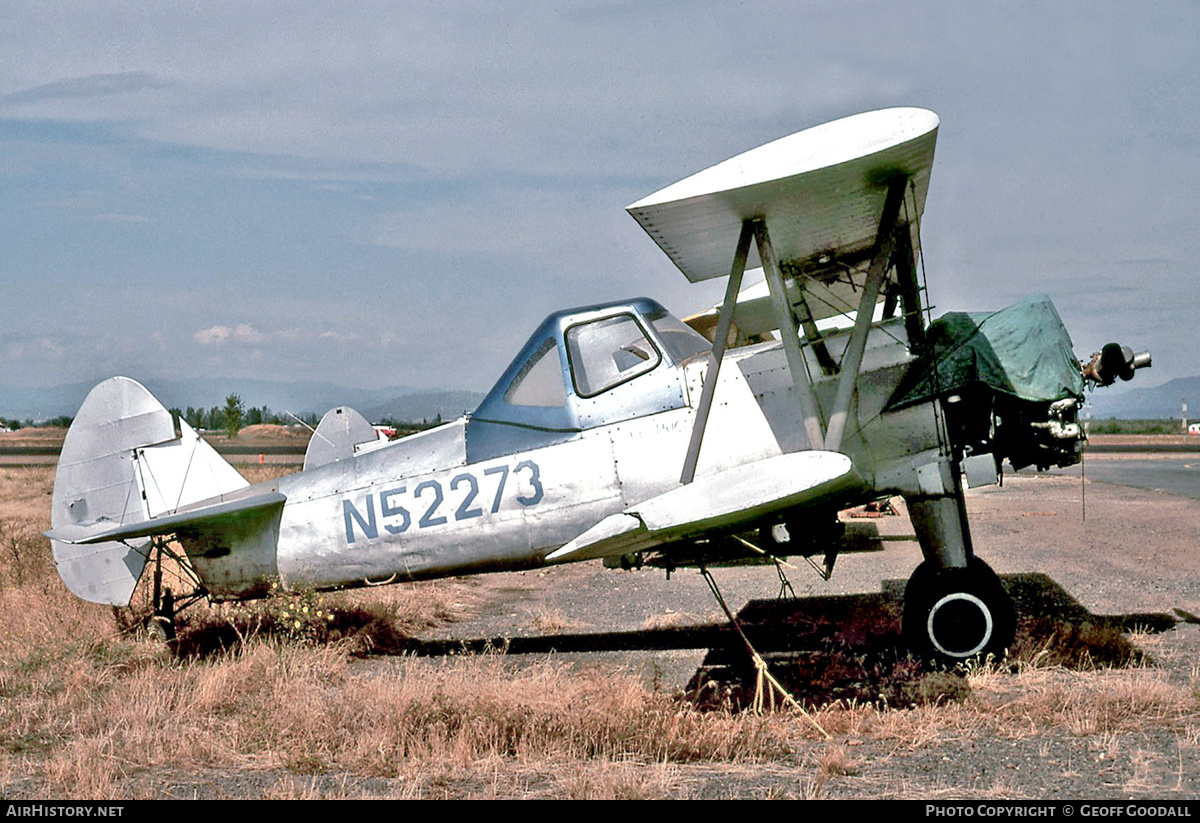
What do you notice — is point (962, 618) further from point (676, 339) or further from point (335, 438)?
point (335, 438)

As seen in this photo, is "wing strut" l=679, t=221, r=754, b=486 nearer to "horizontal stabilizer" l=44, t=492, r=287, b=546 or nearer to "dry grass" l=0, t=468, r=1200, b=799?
"dry grass" l=0, t=468, r=1200, b=799

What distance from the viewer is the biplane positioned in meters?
5.92

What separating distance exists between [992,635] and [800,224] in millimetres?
2953

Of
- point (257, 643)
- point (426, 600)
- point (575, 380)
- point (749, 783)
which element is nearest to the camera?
point (749, 783)

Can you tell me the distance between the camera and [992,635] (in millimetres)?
6426

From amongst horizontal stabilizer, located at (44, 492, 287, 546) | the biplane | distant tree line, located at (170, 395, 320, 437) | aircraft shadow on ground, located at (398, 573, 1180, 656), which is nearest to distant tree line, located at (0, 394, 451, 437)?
distant tree line, located at (170, 395, 320, 437)

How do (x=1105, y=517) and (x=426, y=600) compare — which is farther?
(x=1105, y=517)

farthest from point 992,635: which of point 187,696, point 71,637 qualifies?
point 71,637

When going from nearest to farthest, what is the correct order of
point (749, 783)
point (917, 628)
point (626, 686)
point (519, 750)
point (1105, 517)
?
point (749, 783), point (519, 750), point (626, 686), point (917, 628), point (1105, 517)

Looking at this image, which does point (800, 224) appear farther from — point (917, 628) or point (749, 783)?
point (749, 783)

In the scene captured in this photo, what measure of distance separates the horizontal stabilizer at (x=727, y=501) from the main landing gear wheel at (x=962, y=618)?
1104mm

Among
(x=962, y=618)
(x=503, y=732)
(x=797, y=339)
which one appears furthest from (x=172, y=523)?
(x=962, y=618)

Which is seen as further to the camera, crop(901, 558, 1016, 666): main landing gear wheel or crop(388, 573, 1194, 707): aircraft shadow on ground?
crop(901, 558, 1016, 666): main landing gear wheel

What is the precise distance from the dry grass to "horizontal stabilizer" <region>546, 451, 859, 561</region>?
918 mm
